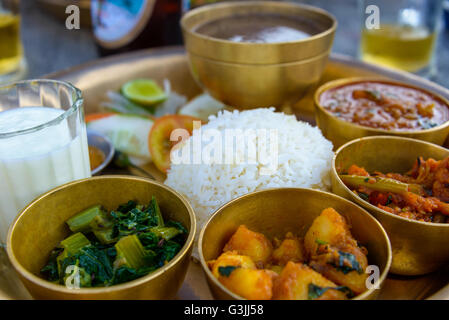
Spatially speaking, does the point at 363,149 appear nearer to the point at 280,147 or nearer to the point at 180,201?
the point at 280,147

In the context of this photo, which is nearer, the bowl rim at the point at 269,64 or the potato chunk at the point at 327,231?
the potato chunk at the point at 327,231

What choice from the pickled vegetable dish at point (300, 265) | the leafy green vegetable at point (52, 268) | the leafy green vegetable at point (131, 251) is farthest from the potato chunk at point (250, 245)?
the leafy green vegetable at point (52, 268)

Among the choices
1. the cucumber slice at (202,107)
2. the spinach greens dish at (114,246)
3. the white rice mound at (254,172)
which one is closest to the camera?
the spinach greens dish at (114,246)

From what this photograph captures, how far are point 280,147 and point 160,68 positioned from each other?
1199 mm

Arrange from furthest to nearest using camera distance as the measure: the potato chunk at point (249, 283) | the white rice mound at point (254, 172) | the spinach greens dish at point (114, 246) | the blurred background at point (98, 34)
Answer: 1. the blurred background at point (98, 34)
2. the white rice mound at point (254, 172)
3. the spinach greens dish at point (114, 246)
4. the potato chunk at point (249, 283)

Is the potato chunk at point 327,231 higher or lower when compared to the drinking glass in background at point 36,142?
lower

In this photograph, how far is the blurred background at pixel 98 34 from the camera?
8.97 feet

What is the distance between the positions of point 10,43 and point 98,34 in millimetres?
819

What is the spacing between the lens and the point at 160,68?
256cm

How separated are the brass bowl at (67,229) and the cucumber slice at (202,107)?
36.3 inches
